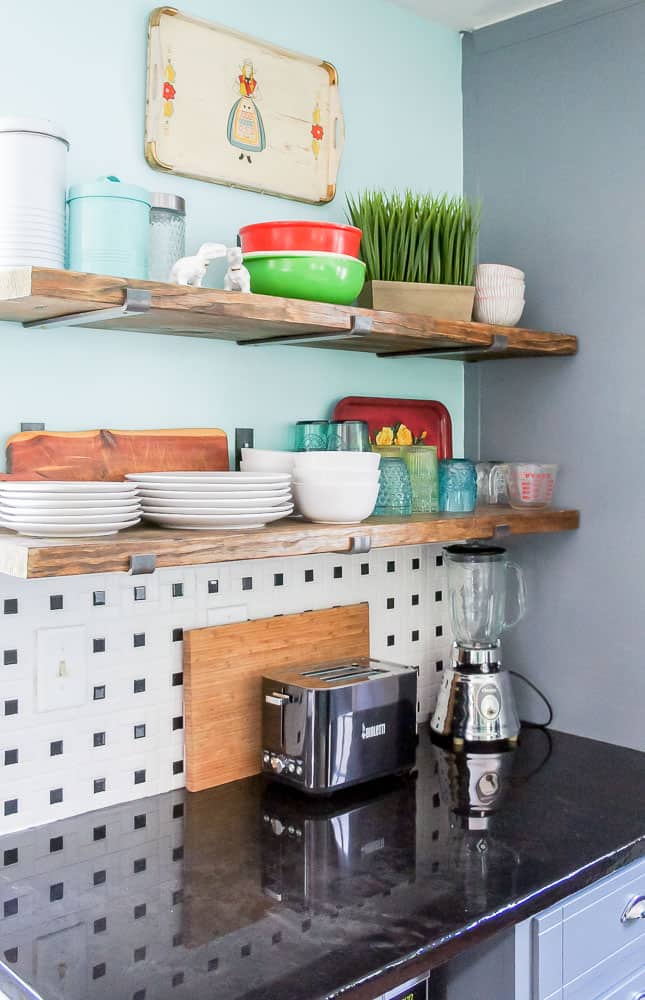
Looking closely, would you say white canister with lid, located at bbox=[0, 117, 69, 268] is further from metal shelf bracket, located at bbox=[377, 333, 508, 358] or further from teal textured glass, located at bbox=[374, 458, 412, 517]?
metal shelf bracket, located at bbox=[377, 333, 508, 358]

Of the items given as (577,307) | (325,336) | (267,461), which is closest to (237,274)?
(325,336)

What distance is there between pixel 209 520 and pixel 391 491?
50cm

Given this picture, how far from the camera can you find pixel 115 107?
1692 millimetres

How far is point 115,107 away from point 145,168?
111 millimetres

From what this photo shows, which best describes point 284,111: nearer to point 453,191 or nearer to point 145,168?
point 145,168

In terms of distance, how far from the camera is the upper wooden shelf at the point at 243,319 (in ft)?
4.44

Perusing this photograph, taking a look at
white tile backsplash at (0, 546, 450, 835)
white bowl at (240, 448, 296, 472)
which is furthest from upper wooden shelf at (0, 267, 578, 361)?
white tile backsplash at (0, 546, 450, 835)

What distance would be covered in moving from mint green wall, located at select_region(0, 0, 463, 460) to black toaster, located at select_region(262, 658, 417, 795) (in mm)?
498

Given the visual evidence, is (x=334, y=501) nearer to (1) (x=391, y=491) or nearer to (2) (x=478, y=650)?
(1) (x=391, y=491)

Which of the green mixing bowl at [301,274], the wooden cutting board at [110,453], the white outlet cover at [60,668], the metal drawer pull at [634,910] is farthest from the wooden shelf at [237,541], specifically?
the metal drawer pull at [634,910]

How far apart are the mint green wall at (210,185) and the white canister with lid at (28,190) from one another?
0.64ft

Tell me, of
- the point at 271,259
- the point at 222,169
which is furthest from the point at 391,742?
the point at 222,169

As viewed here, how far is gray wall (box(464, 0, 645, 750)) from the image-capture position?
206cm

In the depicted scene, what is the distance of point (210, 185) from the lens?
72.7 inches
